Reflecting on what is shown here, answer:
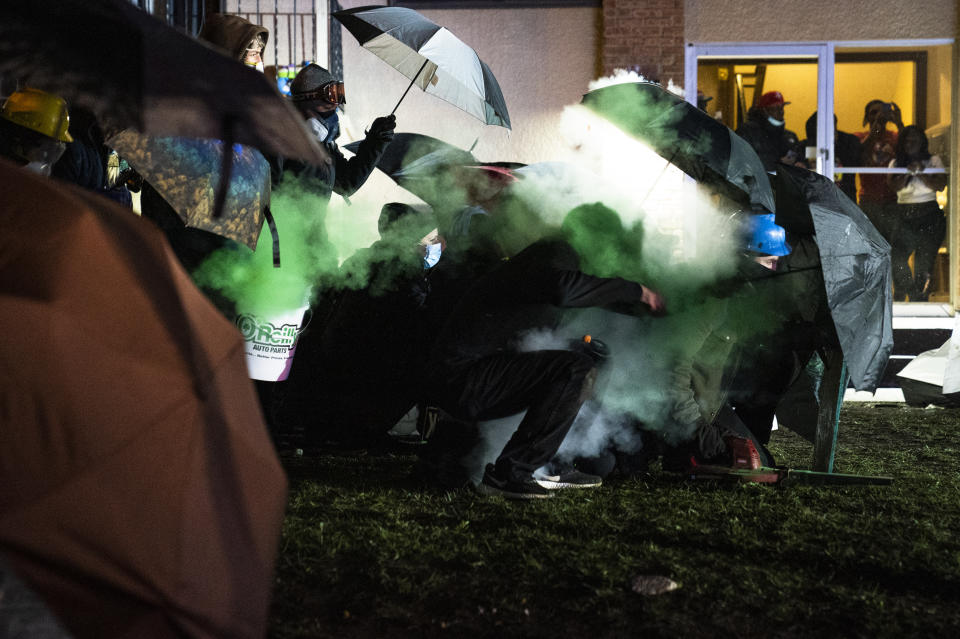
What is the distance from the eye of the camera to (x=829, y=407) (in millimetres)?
5172

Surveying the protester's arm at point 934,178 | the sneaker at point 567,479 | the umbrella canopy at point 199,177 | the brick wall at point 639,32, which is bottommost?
the sneaker at point 567,479

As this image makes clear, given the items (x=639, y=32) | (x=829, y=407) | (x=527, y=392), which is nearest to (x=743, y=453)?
(x=829, y=407)

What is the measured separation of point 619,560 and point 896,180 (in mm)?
8526

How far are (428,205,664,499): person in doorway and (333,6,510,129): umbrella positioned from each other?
1597 millimetres

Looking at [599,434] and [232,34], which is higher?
[232,34]

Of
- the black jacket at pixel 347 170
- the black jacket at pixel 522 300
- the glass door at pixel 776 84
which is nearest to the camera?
the black jacket at pixel 522 300

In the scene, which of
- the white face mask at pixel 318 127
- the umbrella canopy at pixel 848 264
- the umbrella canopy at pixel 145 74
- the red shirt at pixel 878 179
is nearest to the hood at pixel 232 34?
the white face mask at pixel 318 127

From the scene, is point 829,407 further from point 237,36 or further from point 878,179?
point 878,179

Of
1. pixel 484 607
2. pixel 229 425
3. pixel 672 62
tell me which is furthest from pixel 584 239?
pixel 672 62

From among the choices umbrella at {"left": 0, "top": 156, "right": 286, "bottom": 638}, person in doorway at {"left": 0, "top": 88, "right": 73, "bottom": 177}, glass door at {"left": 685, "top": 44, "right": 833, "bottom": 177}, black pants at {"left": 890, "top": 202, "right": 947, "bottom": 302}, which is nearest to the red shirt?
black pants at {"left": 890, "top": 202, "right": 947, "bottom": 302}

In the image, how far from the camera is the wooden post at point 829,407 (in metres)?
5.12

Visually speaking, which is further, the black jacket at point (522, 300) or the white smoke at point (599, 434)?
the white smoke at point (599, 434)

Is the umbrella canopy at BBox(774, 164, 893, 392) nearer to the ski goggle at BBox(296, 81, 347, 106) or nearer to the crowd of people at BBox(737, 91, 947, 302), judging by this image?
the ski goggle at BBox(296, 81, 347, 106)

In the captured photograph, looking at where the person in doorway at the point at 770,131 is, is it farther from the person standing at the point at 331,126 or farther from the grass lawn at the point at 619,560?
the person standing at the point at 331,126
